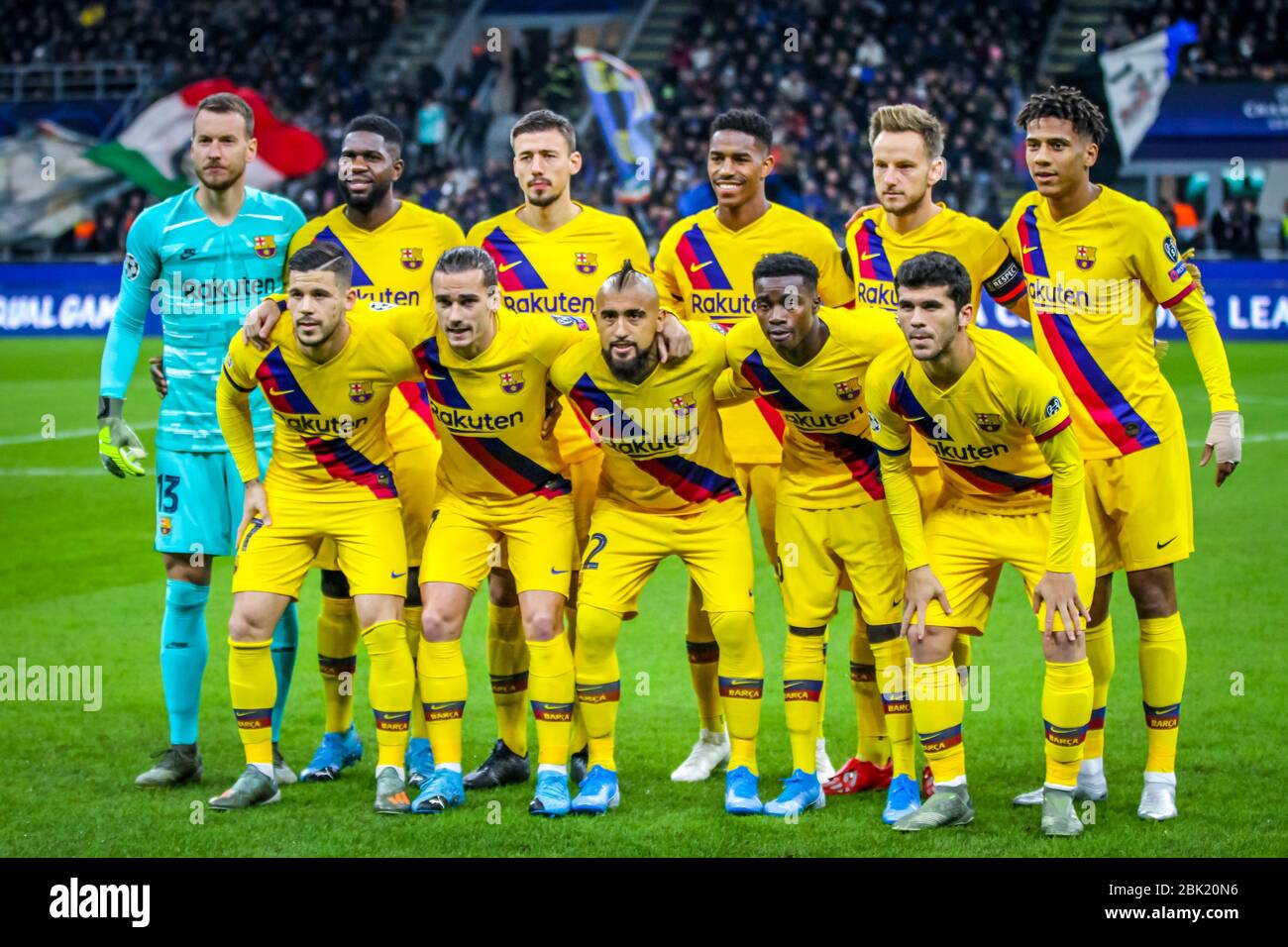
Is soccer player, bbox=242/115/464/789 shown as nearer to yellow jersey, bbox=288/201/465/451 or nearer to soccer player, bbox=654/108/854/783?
yellow jersey, bbox=288/201/465/451

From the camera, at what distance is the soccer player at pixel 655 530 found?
6.36 metres

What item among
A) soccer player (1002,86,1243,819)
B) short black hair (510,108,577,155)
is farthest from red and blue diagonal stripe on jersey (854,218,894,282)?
short black hair (510,108,577,155)

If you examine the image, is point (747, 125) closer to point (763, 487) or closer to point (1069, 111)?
point (1069, 111)

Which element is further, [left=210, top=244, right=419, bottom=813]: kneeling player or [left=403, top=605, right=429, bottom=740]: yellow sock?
[left=403, top=605, right=429, bottom=740]: yellow sock

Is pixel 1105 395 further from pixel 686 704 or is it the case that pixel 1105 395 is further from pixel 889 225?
pixel 686 704

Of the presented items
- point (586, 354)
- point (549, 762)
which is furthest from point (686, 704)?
point (586, 354)

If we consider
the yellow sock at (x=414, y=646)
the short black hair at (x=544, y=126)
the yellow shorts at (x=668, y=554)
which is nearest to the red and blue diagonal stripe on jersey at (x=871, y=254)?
the yellow shorts at (x=668, y=554)

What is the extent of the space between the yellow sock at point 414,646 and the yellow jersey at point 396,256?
0.70 m

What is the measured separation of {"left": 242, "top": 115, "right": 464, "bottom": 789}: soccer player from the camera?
275 inches

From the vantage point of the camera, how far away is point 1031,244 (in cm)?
644

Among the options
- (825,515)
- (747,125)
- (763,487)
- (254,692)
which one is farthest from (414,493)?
(747,125)

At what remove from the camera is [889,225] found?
668cm

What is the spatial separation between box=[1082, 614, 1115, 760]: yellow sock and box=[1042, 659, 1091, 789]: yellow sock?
1.35 ft

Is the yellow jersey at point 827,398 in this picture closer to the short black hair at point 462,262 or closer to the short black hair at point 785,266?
the short black hair at point 785,266
